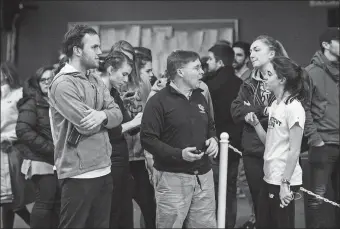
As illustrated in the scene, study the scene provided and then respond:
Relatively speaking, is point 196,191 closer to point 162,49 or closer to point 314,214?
point 314,214

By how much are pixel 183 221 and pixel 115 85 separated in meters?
1.05

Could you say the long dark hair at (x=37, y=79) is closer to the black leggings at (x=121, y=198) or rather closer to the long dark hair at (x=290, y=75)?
the black leggings at (x=121, y=198)

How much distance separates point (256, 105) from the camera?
163 inches

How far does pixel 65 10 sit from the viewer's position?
791 centimetres

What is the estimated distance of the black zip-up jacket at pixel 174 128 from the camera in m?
3.76

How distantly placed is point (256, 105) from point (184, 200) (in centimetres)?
85

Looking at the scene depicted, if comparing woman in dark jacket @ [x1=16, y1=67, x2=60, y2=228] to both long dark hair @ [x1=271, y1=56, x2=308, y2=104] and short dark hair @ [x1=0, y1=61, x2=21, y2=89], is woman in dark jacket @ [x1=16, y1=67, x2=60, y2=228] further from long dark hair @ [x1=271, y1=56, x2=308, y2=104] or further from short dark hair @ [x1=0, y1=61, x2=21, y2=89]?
long dark hair @ [x1=271, y1=56, x2=308, y2=104]

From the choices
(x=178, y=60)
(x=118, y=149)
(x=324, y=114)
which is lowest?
(x=118, y=149)

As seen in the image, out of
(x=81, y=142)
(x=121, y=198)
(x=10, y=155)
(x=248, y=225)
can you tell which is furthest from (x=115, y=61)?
(x=248, y=225)

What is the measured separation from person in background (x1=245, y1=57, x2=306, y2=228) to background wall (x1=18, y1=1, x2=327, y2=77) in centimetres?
376

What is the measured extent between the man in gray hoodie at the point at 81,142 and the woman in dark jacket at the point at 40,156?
Result: 3.70 feet

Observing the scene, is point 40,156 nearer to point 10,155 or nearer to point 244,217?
point 10,155

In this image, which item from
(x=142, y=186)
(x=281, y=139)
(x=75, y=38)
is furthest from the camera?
(x=142, y=186)

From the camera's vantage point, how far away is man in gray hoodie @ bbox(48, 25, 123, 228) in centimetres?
331
